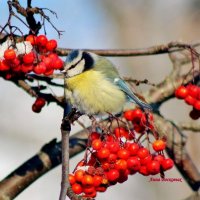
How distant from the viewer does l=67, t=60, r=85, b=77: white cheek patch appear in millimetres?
2674

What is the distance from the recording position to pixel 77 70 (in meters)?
2.73

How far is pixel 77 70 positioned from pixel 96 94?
135 mm

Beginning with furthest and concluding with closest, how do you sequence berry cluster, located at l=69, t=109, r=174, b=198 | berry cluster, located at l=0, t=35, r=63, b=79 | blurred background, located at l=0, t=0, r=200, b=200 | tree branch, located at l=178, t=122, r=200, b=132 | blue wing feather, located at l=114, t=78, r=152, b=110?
blurred background, located at l=0, t=0, r=200, b=200 → tree branch, located at l=178, t=122, r=200, b=132 → blue wing feather, located at l=114, t=78, r=152, b=110 → berry cluster, located at l=0, t=35, r=63, b=79 → berry cluster, located at l=69, t=109, r=174, b=198

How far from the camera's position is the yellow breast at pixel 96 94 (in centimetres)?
261

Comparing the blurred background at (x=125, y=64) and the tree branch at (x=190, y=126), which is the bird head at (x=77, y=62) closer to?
the tree branch at (x=190, y=126)

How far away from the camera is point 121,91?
2.65m

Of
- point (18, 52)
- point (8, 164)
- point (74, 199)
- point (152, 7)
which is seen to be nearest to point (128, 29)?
point (152, 7)

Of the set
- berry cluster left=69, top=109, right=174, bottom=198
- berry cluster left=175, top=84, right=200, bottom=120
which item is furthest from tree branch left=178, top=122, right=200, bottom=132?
berry cluster left=69, top=109, right=174, bottom=198

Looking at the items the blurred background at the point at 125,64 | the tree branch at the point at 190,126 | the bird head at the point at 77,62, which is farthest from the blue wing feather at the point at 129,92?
the blurred background at the point at 125,64

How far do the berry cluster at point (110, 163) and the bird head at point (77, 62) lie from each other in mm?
422

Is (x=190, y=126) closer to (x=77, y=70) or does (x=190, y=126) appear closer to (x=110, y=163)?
(x=77, y=70)

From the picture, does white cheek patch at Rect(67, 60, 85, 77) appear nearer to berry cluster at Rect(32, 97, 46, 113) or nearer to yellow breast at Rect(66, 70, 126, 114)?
yellow breast at Rect(66, 70, 126, 114)

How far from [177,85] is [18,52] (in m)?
0.87

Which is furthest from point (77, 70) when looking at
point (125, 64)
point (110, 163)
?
point (125, 64)
